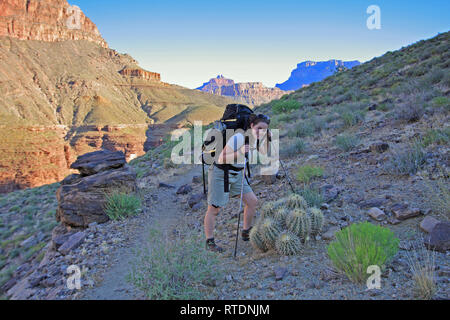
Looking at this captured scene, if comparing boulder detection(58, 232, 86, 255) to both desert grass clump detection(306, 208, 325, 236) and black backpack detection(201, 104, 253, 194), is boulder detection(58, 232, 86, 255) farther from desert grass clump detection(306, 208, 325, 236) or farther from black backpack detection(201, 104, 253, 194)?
desert grass clump detection(306, 208, 325, 236)

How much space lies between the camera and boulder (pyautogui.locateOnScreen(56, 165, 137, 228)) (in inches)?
250

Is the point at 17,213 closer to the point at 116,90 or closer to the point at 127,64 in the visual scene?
the point at 116,90

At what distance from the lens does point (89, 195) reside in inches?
259

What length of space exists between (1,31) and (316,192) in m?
112

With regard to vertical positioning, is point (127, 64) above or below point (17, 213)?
above

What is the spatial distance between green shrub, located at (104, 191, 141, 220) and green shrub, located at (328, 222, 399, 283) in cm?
473

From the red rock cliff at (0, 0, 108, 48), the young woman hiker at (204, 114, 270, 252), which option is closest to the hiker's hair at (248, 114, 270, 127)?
the young woman hiker at (204, 114, 270, 252)

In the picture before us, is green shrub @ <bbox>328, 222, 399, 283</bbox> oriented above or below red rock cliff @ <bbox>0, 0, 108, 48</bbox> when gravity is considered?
below

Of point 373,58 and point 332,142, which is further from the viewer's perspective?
point 373,58

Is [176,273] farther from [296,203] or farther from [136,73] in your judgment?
[136,73]

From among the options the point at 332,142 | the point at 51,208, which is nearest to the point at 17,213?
the point at 51,208

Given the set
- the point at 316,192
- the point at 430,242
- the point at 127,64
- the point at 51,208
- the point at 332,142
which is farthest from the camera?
the point at 127,64

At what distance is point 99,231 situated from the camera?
5480mm
